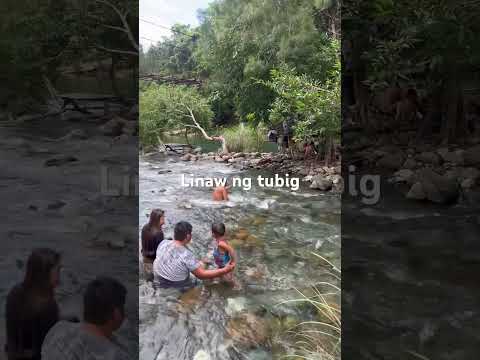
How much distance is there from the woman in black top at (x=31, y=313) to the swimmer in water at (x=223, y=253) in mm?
1064

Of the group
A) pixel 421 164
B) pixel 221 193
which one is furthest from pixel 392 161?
pixel 221 193

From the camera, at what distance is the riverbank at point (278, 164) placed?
119 inches

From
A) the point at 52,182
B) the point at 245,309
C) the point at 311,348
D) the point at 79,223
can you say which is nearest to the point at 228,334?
the point at 245,309

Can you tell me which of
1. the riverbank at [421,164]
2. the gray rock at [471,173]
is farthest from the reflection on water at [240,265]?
the gray rock at [471,173]

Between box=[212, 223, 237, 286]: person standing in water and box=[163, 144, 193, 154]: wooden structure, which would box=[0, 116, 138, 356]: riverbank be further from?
box=[212, 223, 237, 286]: person standing in water

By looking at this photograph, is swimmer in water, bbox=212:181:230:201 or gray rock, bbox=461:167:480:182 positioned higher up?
gray rock, bbox=461:167:480:182

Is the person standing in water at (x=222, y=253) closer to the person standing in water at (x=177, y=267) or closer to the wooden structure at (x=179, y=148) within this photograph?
the person standing in water at (x=177, y=267)

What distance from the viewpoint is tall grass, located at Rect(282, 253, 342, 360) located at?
233 centimetres

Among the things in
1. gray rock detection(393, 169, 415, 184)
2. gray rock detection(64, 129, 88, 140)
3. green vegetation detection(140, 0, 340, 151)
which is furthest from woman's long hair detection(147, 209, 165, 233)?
gray rock detection(393, 169, 415, 184)

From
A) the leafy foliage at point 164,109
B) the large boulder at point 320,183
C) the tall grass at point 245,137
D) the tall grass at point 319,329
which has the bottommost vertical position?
the tall grass at point 319,329

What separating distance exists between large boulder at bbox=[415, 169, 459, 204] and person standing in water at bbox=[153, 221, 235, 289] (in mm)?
2817

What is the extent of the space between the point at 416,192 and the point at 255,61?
2.48m

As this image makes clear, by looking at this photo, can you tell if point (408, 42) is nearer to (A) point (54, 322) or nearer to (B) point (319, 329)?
(B) point (319, 329)

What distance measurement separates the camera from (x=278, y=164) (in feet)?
10.2
